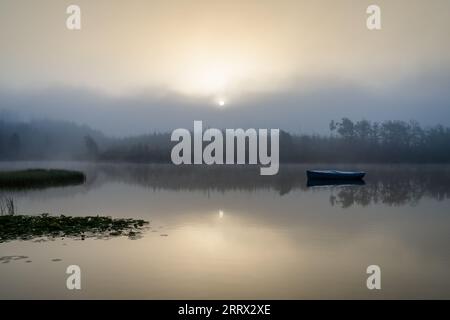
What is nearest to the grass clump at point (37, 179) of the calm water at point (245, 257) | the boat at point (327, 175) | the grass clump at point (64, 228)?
the calm water at point (245, 257)

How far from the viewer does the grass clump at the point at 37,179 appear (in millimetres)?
45125

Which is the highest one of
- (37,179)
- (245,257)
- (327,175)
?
(37,179)

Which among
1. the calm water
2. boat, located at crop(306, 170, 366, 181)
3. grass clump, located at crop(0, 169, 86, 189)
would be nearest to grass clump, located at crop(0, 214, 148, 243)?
the calm water

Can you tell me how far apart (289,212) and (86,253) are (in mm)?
17739

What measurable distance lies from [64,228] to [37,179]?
3119 centimetres

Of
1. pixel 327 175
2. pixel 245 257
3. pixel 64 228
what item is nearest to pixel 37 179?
pixel 64 228

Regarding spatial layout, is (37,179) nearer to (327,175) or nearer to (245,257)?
(327,175)

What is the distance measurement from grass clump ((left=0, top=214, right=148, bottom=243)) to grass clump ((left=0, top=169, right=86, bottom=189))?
78.8ft

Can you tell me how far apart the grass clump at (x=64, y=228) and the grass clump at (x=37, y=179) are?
2401cm

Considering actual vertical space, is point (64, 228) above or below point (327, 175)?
above

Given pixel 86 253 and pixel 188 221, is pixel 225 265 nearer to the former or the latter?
pixel 86 253

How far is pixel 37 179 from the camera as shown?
49.2 m

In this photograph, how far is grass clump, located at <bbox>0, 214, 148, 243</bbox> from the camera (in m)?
19.3

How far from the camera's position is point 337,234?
23000mm
